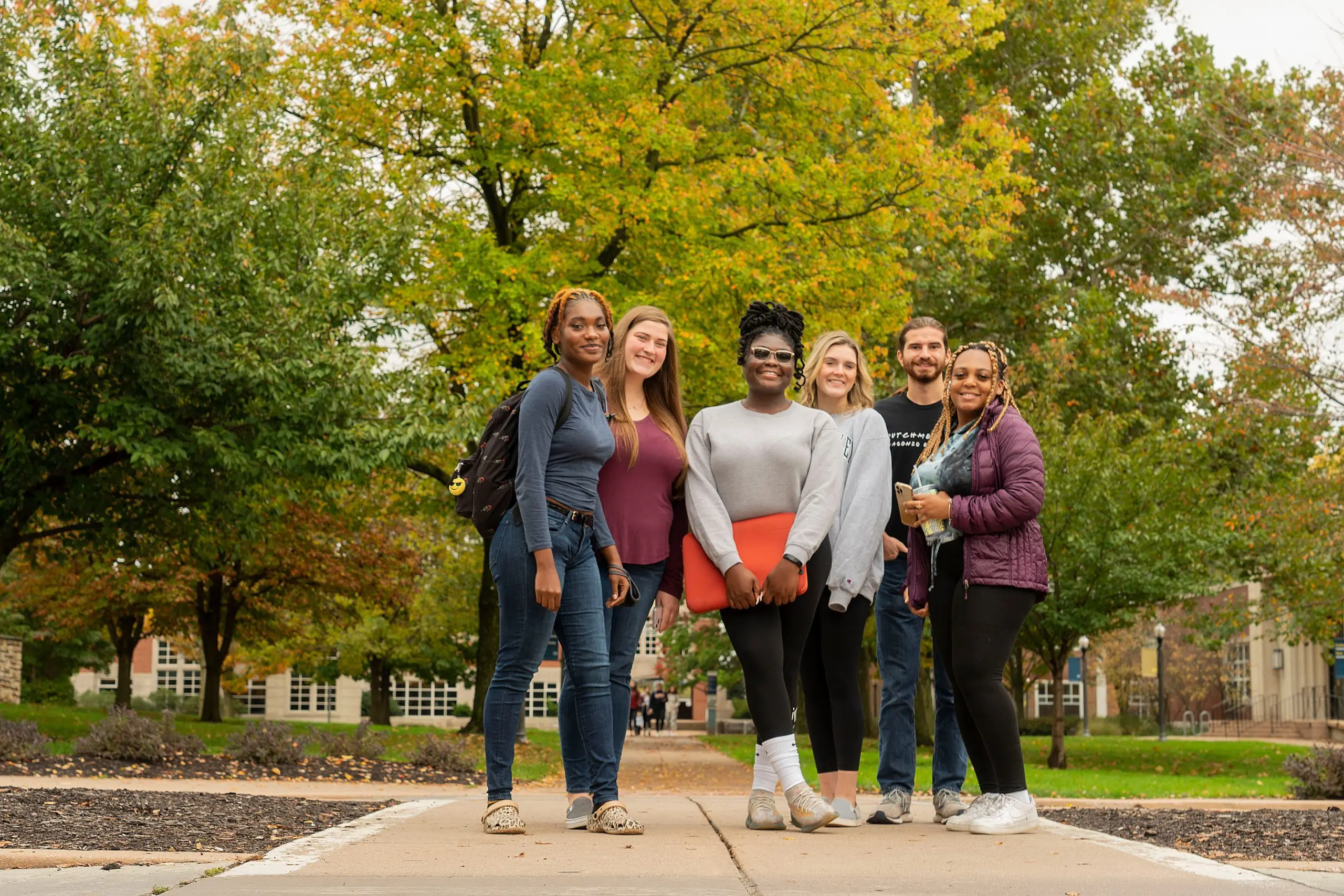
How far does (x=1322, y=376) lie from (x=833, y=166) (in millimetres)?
6400

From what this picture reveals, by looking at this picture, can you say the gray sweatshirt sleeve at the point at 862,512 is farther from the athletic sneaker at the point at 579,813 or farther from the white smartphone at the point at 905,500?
the athletic sneaker at the point at 579,813

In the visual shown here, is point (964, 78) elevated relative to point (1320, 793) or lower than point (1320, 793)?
elevated

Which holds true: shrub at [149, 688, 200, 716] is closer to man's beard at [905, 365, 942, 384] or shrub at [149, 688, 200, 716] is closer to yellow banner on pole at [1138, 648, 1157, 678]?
yellow banner on pole at [1138, 648, 1157, 678]

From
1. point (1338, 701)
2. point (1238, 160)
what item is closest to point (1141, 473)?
point (1238, 160)

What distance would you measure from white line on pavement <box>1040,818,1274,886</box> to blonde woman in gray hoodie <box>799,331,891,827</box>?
2.86 feet

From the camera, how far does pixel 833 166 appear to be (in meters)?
17.3

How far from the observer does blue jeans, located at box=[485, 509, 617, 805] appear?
531 centimetres

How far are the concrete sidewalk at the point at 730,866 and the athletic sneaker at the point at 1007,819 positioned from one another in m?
0.08

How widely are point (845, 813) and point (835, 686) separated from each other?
0.52 m

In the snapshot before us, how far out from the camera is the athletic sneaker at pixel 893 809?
19.7 ft

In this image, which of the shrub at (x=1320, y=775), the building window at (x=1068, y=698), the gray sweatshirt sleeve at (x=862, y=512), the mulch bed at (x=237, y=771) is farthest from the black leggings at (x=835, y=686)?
the building window at (x=1068, y=698)

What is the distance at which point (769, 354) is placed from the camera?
571cm

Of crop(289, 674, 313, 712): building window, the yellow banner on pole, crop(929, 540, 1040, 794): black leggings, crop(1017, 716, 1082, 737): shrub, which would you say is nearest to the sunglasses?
crop(929, 540, 1040, 794): black leggings

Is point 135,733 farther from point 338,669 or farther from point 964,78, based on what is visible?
point 338,669
